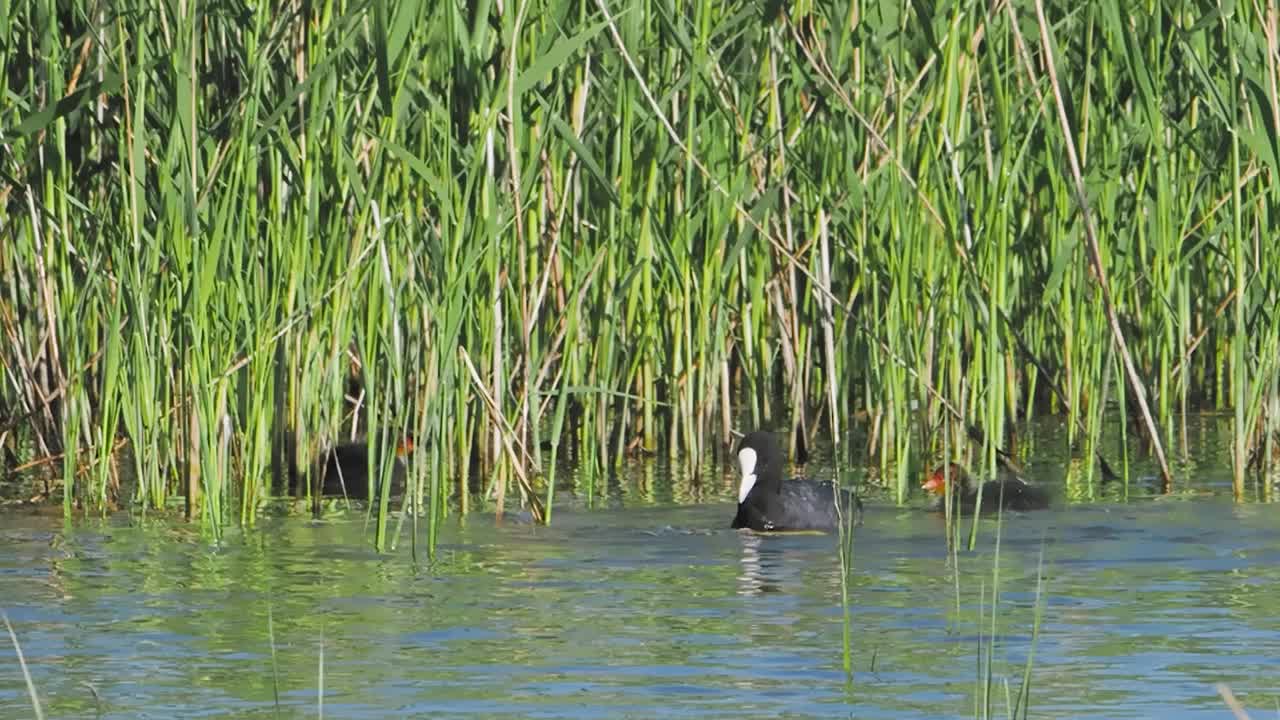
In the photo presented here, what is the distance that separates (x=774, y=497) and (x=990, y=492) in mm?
782

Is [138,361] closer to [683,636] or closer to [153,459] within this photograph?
[153,459]

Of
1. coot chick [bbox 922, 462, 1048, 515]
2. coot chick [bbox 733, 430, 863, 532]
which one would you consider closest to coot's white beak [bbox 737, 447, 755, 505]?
coot chick [bbox 733, 430, 863, 532]

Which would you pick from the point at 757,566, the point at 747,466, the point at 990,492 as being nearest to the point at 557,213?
the point at 747,466

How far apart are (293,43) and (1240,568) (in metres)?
3.22

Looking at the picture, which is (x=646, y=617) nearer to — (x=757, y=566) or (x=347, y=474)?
(x=757, y=566)

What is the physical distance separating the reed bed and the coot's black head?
0.38 m

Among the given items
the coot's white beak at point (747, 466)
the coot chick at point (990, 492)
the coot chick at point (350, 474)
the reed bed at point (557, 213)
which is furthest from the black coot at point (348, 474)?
the coot chick at point (990, 492)

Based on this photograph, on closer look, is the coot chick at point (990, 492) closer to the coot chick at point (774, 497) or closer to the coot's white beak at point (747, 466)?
the coot chick at point (774, 497)

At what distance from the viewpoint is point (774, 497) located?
782 cm

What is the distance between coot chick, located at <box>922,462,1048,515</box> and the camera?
25.8 ft

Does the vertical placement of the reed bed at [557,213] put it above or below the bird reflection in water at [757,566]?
above

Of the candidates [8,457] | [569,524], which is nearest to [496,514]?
[569,524]

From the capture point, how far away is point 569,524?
7746mm

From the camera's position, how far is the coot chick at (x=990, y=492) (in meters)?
7.87
